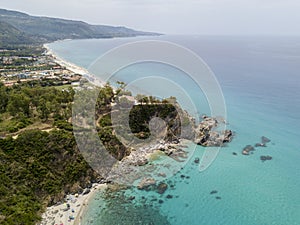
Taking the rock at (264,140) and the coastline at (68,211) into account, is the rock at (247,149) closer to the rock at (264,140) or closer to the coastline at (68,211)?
the rock at (264,140)

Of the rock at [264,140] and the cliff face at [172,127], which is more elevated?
the cliff face at [172,127]

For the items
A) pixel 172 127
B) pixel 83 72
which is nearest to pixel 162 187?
pixel 172 127

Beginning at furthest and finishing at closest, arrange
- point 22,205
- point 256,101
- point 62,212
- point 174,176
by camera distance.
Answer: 1. point 256,101
2. point 174,176
3. point 62,212
4. point 22,205

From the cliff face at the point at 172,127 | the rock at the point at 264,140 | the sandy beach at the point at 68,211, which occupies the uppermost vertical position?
the cliff face at the point at 172,127

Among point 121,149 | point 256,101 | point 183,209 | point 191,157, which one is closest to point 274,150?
point 191,157

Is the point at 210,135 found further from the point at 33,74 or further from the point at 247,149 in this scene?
the point at 33,74

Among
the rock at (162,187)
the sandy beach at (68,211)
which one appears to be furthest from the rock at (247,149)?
the sandy beach at (68,211)

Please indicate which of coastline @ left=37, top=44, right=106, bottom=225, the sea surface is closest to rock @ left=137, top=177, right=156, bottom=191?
the sea surface

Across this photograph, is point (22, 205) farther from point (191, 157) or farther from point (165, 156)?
point (191, 157)
